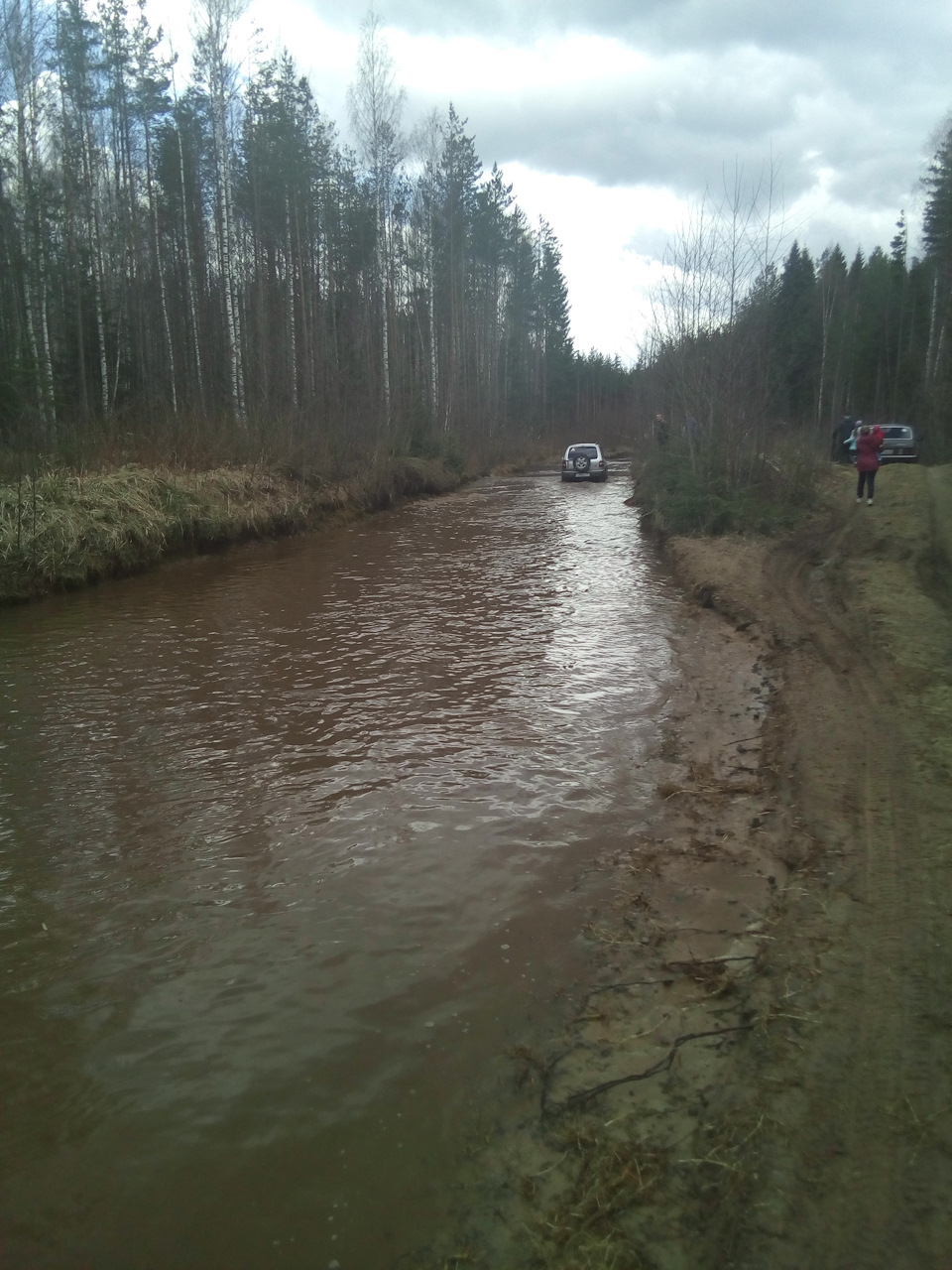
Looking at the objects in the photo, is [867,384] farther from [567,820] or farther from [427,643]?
[567,820]

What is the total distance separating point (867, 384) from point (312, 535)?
4271cm

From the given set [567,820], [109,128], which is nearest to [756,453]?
[567,820]

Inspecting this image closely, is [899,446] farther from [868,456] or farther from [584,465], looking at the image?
[868,456]

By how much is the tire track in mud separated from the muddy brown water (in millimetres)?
1106

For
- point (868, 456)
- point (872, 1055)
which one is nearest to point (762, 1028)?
point (872, 1055)

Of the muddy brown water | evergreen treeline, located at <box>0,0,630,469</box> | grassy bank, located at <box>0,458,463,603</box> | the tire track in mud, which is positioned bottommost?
the muddy brown water

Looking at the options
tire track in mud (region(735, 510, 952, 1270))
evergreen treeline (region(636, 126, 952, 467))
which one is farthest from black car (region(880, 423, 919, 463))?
tire track in mud (region(735, 510, 952, 1270))

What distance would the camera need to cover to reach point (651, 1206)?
2.61m

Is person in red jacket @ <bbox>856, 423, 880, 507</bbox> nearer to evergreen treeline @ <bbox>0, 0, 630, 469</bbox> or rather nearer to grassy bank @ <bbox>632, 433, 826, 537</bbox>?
grassy bank @ <bbox>632, 433, 826, 537</bbox>

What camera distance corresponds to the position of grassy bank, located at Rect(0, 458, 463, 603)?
42.3ft

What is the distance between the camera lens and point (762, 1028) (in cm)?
333

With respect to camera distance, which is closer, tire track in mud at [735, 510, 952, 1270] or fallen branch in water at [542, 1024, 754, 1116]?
tire track in mud at [735, 510, 952, 1270]

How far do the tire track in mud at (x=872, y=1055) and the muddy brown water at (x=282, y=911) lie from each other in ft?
3.63

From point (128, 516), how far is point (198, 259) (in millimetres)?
20145
